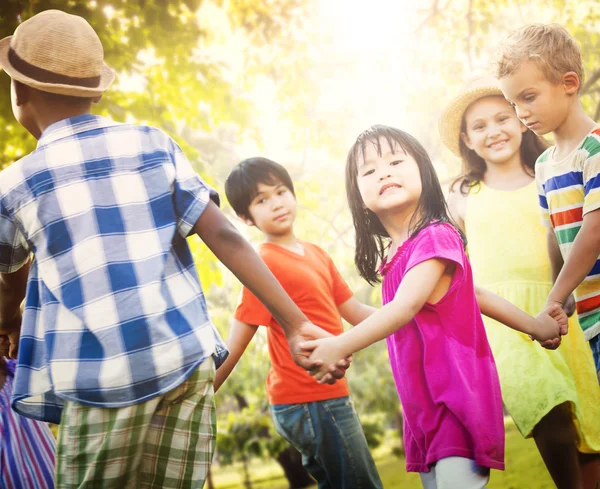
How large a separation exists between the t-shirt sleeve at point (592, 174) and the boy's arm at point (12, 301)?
1.68 m

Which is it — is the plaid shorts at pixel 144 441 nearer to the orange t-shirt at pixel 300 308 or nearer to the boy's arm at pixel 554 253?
the orange t-shirt at pixel 300 308

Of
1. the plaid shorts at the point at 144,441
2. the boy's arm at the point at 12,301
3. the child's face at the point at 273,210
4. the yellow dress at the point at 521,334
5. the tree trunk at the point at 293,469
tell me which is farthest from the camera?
the tree trunk at the point at 293,469

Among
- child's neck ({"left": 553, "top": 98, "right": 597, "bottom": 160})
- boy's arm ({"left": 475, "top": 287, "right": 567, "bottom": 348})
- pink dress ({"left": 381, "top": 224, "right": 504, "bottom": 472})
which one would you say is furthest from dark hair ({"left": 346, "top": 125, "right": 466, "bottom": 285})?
child's neck ({"left": 553, "top": 98, "right": 597, "bottom": 160})

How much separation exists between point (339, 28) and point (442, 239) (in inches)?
185

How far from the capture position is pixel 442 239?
1.74 meters

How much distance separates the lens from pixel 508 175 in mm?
2537

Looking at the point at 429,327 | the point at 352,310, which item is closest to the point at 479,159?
the point at 352,310

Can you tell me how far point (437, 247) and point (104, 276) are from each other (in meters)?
0.87

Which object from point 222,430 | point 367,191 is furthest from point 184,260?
point 222,430

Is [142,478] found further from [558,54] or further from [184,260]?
[558,54]

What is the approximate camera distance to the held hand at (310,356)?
5.78 ft

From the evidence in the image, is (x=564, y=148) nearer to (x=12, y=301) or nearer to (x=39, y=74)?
(x=39, y=74)

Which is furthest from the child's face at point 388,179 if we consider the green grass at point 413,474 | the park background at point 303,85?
the green grass at point 413,474

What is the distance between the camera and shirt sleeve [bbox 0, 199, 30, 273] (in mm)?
1498
